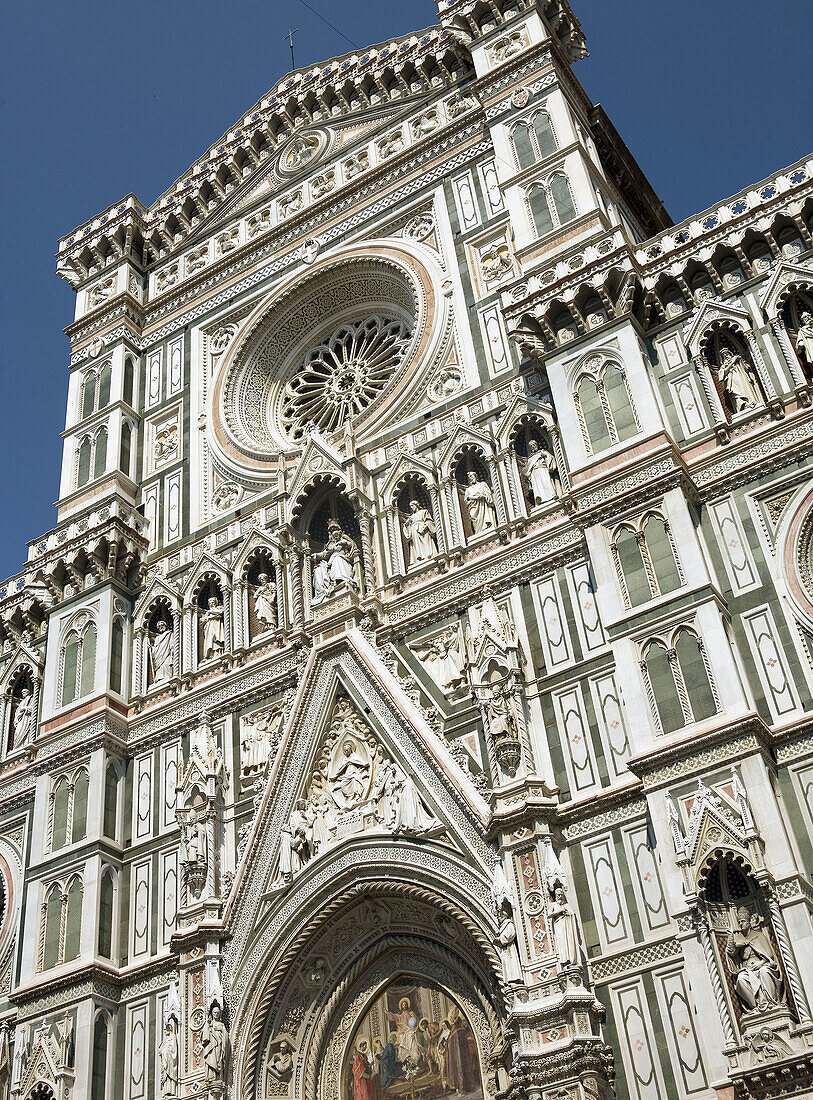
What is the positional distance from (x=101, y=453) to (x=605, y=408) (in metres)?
8.84

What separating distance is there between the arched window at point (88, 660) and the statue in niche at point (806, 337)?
9.83m

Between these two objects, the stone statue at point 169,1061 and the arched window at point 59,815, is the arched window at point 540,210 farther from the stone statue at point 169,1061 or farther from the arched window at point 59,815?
the stone statue at point 169,1061

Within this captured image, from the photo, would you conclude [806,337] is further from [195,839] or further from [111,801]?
[111,801]

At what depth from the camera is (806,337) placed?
14.0 metres

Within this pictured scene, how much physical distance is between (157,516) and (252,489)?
1.71 m

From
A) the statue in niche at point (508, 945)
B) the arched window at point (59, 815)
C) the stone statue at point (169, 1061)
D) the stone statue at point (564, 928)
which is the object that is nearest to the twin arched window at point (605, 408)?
the stone statue at point (564, 928)

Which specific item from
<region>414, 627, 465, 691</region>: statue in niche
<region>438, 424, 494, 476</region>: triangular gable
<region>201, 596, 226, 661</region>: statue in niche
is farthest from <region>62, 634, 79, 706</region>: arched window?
<region>438, 424, 494, 476</region>: triangular gable

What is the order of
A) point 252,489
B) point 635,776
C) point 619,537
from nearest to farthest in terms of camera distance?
point 635,776 < point 619,537 < point 252,489

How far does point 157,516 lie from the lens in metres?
19.3

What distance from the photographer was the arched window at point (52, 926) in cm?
1541

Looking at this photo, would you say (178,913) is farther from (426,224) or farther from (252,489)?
(426,224)

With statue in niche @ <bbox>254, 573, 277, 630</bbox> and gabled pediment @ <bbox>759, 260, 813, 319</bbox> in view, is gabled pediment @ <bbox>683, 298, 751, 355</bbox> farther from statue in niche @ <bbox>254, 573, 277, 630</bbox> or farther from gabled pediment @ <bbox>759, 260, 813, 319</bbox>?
statue in niche @ <bbox>254, 573, 277, 630</bbox>

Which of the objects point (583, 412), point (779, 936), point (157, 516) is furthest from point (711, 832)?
point (157, 516)

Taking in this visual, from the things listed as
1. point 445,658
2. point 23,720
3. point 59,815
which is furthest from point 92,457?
A: point 445,658
